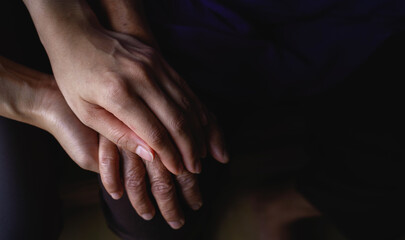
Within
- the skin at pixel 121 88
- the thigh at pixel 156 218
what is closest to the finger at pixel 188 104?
the skin at pixel 121 88

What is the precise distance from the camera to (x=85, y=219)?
1000mm

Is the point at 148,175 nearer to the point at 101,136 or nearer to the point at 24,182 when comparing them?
the point at 101,136

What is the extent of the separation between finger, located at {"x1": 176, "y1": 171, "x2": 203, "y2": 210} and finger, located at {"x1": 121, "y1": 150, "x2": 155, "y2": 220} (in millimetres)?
67

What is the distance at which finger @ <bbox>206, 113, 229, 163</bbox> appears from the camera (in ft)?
2.09

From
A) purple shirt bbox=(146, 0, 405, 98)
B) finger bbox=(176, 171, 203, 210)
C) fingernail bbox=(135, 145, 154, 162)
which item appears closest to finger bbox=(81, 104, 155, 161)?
fingernail bbox=(135, 145, 154, 162)

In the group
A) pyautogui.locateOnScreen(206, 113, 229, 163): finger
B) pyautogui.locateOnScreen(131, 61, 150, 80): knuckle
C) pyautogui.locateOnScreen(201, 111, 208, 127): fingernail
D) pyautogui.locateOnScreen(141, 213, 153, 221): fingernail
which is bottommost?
pyautogui.locateOnScreen(141, 213, 153, 221): fingernail

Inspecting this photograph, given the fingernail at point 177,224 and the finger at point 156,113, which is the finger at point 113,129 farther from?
the fingernail at point 177,224

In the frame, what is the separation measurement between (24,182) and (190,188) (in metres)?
0.31

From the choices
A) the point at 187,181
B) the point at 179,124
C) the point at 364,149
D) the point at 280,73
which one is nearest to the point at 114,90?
the point at 179,124

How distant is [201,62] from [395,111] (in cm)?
39

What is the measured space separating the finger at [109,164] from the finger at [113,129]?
0.13 feet

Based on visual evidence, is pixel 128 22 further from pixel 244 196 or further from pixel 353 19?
pixel 244 196

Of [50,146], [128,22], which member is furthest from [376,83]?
[50,146]

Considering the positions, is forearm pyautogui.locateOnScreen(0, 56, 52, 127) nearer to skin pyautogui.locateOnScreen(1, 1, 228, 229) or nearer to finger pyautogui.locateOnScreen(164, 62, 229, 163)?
skin pyautogui.locateOnScreen(1, 1, 228, 229)
